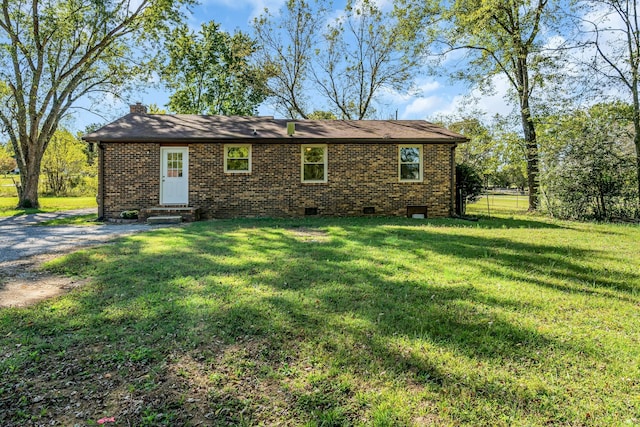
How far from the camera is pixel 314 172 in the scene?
12.5 m

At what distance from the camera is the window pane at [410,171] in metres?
12.6

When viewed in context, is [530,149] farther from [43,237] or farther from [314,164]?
[43,237]

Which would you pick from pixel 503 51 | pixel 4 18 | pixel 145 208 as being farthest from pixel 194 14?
pixel 503 51

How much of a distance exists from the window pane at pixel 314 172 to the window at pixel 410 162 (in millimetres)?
2754

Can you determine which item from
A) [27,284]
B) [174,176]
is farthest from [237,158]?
[27,284]

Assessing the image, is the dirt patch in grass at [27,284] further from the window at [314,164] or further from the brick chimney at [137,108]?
the brick chimney at [137,108]

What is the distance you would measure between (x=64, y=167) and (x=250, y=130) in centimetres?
2306

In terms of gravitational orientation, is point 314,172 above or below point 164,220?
above

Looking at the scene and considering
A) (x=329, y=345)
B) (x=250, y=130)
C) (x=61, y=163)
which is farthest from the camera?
(x=61, y=163)

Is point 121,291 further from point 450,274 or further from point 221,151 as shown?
point 221,151

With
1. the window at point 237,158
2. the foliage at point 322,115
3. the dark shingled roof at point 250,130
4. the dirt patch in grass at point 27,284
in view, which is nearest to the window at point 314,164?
the dark shingled roof at point 250,130

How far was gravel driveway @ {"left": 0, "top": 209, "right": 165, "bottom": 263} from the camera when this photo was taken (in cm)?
653

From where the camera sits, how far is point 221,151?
1219 cm

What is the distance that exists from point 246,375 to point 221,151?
10.6 meters
